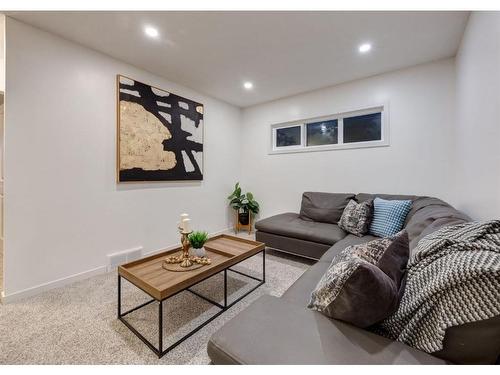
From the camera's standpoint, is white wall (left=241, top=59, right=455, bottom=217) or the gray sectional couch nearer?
the gray sectional couch

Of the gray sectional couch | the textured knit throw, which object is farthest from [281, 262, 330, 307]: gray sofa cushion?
the textured knit throw

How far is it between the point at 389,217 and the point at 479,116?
1.09 metres

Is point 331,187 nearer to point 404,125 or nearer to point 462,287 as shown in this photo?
point 404,125

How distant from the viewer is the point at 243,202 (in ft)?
13.6

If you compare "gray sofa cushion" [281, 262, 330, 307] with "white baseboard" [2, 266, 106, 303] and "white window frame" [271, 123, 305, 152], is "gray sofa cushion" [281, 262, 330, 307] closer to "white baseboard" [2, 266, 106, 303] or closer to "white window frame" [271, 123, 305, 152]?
"white baseboard" [2, 266, 106, 303]


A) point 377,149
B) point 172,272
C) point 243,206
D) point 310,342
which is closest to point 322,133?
point 377,149

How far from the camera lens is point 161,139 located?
116 inches

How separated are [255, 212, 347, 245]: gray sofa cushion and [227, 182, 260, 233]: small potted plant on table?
993 mm

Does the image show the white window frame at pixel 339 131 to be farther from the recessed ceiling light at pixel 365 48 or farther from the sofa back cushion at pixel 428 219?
the sofa back cushion at pixel 428 219

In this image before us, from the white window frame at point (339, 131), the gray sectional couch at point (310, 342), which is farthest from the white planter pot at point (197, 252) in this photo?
the white window frame at point (339, 131)

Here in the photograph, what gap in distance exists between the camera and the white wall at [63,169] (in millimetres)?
1935

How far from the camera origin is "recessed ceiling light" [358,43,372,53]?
7.55 feet

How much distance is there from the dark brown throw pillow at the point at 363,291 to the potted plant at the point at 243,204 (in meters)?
3.13
